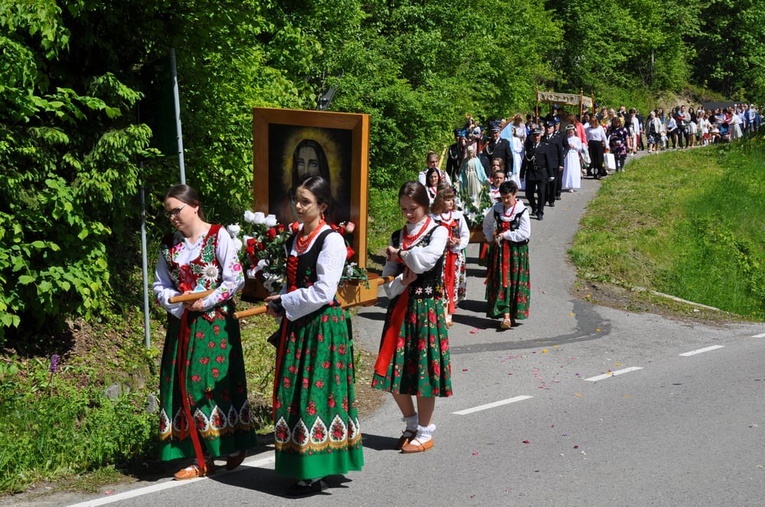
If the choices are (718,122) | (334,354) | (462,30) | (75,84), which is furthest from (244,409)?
(718,122)

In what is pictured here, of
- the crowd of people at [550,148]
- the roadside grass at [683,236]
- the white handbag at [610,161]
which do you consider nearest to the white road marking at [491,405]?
the crowd of people at [550,148]

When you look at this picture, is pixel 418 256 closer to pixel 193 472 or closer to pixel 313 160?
pixel 193 472

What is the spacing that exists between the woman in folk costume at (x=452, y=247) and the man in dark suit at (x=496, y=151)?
7.67 meters

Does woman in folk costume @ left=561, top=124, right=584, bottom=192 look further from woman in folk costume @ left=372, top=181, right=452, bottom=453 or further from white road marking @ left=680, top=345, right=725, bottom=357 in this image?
woman in folk costume @ left=372, top=181, right=452, bottom=453

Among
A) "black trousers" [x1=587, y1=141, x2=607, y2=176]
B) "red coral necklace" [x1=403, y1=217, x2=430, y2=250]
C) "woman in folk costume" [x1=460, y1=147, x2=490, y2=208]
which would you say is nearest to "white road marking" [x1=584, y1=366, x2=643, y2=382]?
"red coral necklace" [x1=403, y1=217, x2=430, y2=250]

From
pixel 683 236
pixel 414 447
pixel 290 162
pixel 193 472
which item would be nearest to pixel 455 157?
pixel 683 236

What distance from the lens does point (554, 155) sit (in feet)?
74.2

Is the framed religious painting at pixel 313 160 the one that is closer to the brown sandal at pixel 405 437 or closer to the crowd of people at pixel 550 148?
the brown sandal at pixel 405 437

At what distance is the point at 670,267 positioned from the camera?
1814 centimetres

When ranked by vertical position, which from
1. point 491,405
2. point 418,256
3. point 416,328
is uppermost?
point 418,256

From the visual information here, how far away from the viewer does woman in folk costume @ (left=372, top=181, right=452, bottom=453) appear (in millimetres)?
7832

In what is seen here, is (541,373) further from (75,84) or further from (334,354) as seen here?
(75,84)

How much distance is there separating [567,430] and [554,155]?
14619 mm

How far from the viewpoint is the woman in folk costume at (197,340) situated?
698 centimetres
